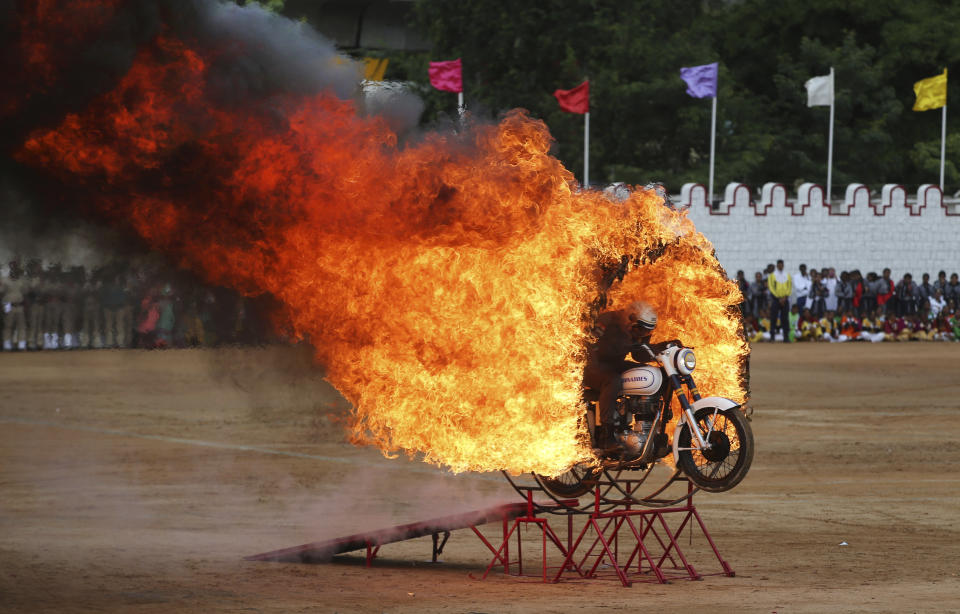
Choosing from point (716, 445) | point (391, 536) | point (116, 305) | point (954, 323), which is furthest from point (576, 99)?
point (716, 445)

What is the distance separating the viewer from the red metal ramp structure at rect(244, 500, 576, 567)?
1150cm

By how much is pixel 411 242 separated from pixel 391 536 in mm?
2309

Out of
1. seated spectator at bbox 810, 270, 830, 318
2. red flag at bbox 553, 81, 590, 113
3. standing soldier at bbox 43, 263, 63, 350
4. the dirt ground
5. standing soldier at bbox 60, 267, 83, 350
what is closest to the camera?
the dirt ground

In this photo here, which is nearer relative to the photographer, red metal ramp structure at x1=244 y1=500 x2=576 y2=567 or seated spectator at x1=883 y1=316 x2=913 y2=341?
red metal ramp structure at x1=244 y1=500 x2=576 y2=567

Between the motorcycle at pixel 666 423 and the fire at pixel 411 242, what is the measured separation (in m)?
0.37

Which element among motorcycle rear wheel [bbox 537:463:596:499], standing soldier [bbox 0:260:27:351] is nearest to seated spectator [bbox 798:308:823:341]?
standing soldier [bbox 0:260:27:351]

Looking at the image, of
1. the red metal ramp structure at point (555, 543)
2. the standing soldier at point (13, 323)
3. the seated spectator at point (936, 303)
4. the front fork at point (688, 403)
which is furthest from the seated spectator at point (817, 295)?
the front fork at point (688, 403)

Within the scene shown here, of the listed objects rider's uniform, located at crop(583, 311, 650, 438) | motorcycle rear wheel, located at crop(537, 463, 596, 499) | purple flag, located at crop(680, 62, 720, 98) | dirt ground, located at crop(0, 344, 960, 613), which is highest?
purple flag, located at crop(680, 62, 720, 98)

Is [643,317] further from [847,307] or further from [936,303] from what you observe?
[936,303]

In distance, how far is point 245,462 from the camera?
18.4 meters

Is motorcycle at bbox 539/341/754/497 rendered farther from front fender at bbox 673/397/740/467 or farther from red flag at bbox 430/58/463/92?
red flag at bbox 430/58/463/92

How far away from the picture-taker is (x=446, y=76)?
4103 cm

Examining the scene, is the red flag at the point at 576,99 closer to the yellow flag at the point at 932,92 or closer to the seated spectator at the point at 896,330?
the seated spectator at the point at 896,330

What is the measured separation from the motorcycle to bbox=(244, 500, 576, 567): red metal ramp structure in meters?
1.06
